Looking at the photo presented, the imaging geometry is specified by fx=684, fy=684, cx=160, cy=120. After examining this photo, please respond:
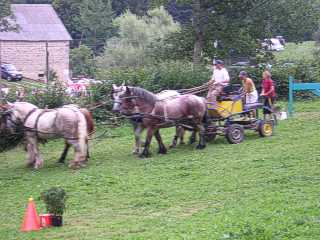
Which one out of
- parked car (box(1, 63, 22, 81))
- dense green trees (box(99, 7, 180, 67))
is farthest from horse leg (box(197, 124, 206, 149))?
dense green trees (box(99, 7, 180, 67))

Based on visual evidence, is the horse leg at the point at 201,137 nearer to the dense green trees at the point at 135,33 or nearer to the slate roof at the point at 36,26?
the dense green trees at the point at 135,33

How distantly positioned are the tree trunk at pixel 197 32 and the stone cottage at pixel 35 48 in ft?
114

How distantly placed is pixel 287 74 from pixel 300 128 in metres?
8.87

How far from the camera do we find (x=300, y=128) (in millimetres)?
20078

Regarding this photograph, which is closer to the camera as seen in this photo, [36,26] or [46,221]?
[46,221]

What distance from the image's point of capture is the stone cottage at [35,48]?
216ft

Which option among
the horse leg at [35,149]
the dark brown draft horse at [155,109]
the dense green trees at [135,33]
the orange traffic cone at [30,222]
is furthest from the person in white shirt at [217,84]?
the dense green trees at [135,33]

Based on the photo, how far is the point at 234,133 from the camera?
1811cm

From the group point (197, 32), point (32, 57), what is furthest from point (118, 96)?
point (32, 57)

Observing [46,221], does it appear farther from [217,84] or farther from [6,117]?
[217,84]

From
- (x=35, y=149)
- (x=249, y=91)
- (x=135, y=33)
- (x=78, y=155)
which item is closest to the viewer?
(x=78, y=155)

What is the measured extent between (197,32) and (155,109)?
48.0ft

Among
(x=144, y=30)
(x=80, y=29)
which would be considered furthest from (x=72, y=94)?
(x=80, y=29)

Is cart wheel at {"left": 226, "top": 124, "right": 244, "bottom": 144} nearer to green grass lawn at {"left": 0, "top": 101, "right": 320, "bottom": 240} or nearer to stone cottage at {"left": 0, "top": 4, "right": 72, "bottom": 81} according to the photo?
green grass lawn at {"left": 0, "top": 101, "right": 320, "bottom": 240}
